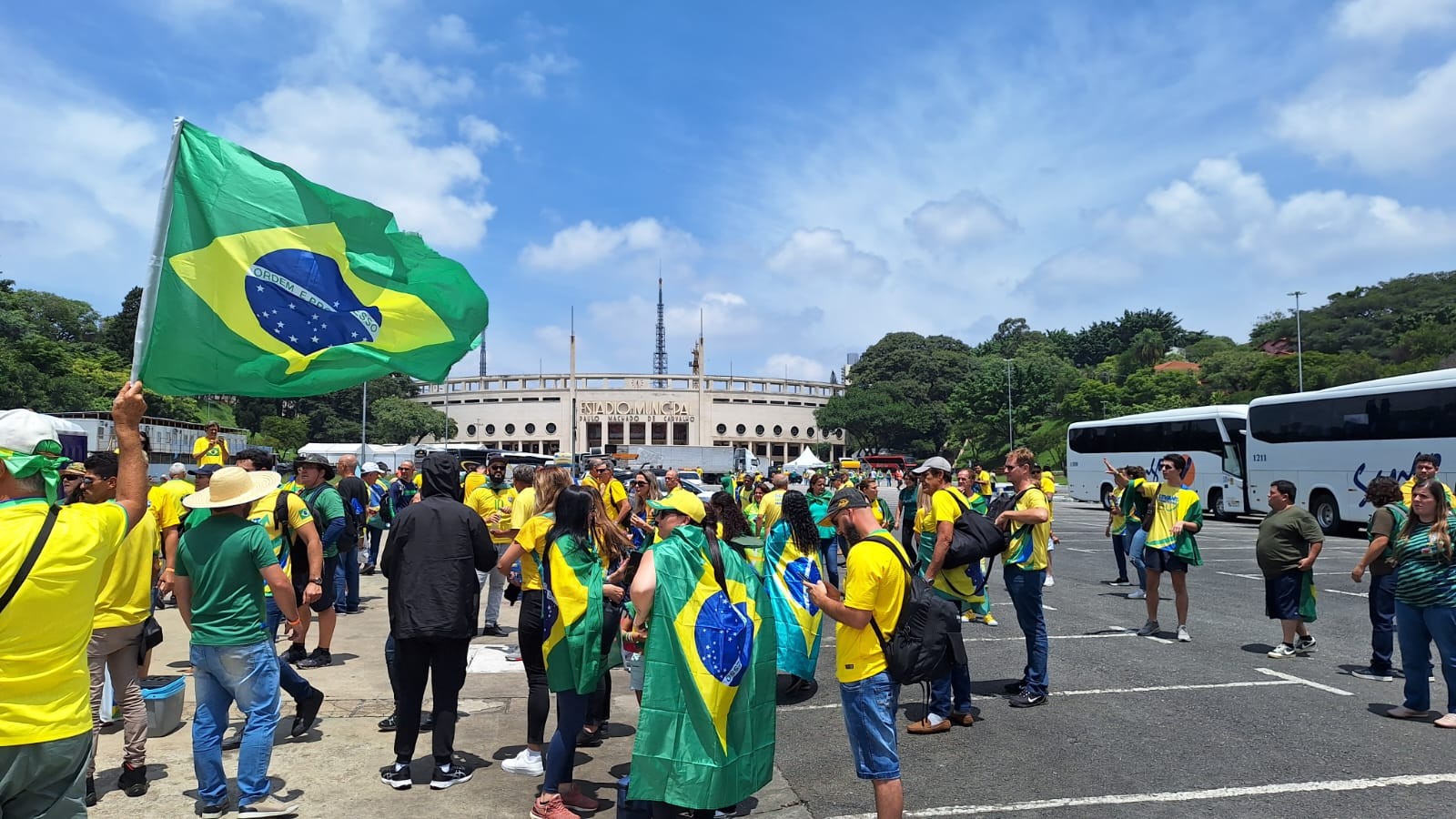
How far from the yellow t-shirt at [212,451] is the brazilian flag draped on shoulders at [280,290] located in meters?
4.63

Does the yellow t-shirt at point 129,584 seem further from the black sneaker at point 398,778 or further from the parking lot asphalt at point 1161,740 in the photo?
the parking lot asphalt at point 1161,740

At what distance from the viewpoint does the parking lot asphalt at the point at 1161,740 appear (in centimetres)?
458

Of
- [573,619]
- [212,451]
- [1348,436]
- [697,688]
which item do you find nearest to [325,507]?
[212,451]

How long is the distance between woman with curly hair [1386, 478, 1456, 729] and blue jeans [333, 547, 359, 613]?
9943mm

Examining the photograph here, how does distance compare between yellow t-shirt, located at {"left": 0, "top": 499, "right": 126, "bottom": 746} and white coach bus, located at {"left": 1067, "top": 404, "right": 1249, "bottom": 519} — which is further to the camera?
white coach bus, located at {"left": 1067, "top": 404, "right": 1249, "bottom": 519}

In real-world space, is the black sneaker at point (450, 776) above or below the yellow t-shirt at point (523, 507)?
below

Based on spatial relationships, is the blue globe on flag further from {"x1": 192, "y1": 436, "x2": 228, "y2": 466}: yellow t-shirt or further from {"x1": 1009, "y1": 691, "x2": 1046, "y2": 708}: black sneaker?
{"x1": 1009, "y1": 691, "x2": 1046, "y2": 708}: black sneaker

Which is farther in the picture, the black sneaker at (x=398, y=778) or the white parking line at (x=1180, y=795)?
the black sneaker at (x=398, y=778)

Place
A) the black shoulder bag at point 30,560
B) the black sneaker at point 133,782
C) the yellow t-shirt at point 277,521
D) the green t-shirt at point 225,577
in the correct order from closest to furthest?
1. the black shoulder bag at point 30,560
2. the green t-shirt at point 225,577
3. the black sneaker at point 133,782
4. the yellow t-shirt at point 277,521

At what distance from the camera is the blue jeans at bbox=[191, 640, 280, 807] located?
4.21 m

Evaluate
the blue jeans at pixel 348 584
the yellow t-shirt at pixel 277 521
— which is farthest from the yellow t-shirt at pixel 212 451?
the yellow t-shirt at pixel 277 521

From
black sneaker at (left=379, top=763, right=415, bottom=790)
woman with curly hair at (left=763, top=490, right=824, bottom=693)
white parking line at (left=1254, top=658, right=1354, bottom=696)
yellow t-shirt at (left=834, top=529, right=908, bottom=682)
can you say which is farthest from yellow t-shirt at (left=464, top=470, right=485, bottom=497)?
white parking line at (left=1254, top=658, right=1354, bottom=696)

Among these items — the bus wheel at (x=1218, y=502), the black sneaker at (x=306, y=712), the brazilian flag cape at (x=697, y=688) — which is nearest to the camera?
the brazilian flag cape at (x=697, y=688)

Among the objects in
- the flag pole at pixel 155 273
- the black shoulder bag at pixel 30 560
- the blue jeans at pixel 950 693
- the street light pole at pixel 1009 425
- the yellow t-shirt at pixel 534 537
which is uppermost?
the street light pole at pixel 1009 425
